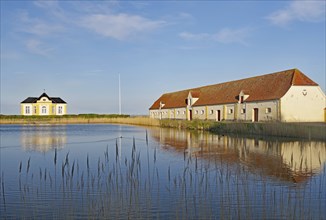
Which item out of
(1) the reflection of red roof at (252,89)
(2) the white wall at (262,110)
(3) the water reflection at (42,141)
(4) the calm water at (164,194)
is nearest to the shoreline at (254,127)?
(2) the white wall at (262,110)

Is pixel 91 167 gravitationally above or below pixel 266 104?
below

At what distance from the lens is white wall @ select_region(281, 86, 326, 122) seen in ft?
85.8

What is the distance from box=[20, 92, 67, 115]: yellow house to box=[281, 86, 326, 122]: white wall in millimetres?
44332

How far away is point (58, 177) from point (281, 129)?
13.7 meters

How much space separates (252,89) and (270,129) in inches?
460

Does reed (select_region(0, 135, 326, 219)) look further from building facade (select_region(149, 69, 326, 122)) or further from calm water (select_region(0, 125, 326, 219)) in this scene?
building facade (select_region(149, 69, 326, 122))

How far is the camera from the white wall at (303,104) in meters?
26.1

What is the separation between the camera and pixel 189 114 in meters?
40.9

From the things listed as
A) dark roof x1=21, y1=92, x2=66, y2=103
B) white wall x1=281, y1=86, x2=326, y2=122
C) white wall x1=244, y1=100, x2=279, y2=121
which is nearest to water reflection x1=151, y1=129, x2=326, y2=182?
white wall x1=281, y1=86, x2=326, y2=122

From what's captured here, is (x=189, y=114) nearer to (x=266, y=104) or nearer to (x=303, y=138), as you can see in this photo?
(x=266, y=104)

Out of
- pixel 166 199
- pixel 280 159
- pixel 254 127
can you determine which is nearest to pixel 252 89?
pixel 254 127

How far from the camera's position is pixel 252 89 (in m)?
31.5

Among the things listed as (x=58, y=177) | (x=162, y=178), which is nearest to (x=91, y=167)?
(x=58, y=177)

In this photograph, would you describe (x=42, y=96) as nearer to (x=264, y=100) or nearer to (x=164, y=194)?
(x=264, y=100)
